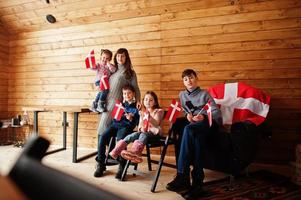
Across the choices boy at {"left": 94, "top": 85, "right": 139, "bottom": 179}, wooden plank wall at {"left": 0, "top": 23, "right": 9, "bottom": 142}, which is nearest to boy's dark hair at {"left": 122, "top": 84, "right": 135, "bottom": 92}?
boy at {"left": 94, "top": 85, "right": 139, "bottom": 179}

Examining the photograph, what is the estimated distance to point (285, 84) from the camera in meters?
3.13

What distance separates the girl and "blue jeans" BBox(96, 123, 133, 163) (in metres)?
0.18

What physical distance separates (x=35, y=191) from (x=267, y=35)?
329 centimetres

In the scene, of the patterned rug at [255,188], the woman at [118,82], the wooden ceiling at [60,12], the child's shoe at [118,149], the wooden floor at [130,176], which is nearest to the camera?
the patterned rug at [255,188]

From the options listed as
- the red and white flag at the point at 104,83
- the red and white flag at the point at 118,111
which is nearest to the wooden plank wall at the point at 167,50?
the red and white flag at the point at 104,83

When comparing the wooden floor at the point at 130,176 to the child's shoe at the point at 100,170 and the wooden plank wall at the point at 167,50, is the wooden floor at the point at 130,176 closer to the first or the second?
the child's shoe at the point at 100,170

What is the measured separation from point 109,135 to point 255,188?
150 centimetres

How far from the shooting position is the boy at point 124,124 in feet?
9.71

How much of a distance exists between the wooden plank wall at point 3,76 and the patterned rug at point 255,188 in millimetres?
3812

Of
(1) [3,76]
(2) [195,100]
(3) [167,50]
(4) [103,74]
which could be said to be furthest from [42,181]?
(1) [3,76]

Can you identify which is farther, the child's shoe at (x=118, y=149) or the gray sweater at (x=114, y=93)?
the gray sweater at (x=114, y=93)

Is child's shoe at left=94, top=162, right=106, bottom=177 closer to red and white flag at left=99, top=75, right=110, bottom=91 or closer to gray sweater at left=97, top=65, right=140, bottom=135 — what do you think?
gray sweater at left=97, top=65, right=140, bottom=135

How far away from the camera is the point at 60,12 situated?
A: 4211mm

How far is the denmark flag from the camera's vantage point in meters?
2.79
